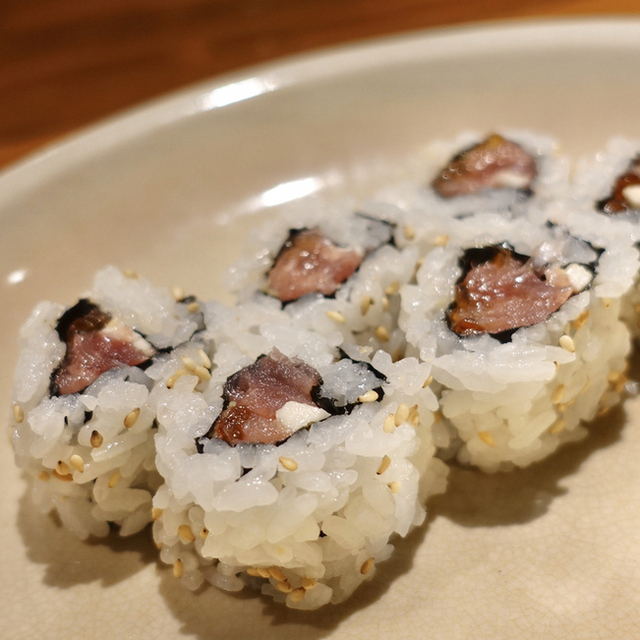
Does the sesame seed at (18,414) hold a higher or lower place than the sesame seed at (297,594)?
higher

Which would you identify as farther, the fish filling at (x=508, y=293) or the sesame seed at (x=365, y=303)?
the sesame seed at (x=365, y=303)

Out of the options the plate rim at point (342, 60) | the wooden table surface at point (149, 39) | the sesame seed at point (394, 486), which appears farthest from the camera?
the wooden table surface at point (149, 39)

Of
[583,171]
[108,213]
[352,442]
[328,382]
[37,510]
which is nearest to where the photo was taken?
[352,442]

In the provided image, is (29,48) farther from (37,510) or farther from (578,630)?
(578,630)

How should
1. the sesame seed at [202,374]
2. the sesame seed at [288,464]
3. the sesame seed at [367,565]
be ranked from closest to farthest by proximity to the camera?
the sesame seed at [288,464]
the sesame seed at [367,565]
the sesame seed at [202,374]

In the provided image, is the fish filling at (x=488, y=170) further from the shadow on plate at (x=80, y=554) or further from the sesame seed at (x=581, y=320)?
the shadow on plate at (x=80, y=554)

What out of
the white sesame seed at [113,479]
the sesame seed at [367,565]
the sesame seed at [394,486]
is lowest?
the sesame seed at [367,565]

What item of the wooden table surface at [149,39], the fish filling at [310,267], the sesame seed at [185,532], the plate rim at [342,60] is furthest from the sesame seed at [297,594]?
the wooden table surface at [149,39]

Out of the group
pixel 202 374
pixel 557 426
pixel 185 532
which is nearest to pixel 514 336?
pixel 557 426

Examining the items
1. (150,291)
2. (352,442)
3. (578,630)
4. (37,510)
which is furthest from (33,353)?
(578,630)
